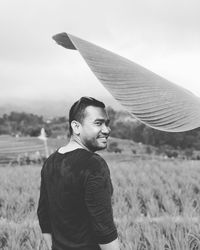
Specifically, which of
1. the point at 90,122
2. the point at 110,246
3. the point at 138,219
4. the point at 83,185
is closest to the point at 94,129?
the point at 90,122

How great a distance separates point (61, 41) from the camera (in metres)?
0.35

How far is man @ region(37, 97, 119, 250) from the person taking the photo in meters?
0.77

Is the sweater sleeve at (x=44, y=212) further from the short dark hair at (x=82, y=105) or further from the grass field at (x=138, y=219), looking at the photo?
the grass field at (x=138, y=219)

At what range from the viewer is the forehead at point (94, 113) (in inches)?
30.8

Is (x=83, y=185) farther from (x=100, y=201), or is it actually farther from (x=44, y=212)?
(x=44, y=212)

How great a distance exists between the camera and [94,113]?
79cm

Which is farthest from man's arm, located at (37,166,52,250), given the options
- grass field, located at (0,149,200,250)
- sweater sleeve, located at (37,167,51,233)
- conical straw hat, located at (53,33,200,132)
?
Answer: grass field, located at (0,149,200,250)

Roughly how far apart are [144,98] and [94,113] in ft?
1.78

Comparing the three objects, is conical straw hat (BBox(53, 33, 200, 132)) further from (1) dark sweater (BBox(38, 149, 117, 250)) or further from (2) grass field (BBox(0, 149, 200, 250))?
(2) grass field (BBox(0, 149, 200, 250))

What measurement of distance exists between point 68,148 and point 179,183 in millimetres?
4344

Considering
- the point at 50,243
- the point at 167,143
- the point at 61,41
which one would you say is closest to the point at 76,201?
the point at 50,243

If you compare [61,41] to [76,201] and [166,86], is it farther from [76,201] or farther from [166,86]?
[76,201]

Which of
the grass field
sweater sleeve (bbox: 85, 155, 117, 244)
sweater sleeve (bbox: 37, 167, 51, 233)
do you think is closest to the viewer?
sweater sleeve (bbox: 85, 155, 117, 244)

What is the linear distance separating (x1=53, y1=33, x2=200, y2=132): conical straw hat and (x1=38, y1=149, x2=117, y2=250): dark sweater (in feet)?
1.72
